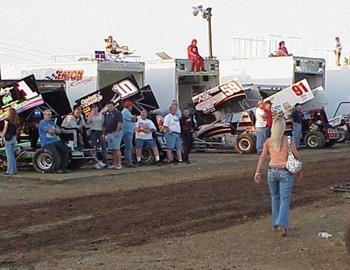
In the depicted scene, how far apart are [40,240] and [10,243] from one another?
381mm

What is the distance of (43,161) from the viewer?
1653 cm

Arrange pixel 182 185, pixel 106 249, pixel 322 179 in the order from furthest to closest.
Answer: pixel 322 179
pixel 182 185
pixel 106 249

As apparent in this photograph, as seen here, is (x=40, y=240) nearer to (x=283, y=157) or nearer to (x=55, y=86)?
(x=283, y=157)

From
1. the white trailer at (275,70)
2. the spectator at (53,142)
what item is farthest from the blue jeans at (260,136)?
the spectator at (53,142)

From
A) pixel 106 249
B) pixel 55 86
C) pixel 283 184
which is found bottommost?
pixel 106 249

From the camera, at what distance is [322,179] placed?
15578 mm

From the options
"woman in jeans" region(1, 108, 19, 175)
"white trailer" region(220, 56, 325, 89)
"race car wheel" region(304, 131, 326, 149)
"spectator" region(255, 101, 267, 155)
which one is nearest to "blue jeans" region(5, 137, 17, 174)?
"woman in jeans" region(1, 108, 19, 175)

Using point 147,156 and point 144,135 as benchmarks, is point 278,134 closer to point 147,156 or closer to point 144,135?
point 144,135

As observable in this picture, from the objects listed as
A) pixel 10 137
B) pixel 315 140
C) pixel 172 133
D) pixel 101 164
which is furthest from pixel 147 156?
pixel 315 140

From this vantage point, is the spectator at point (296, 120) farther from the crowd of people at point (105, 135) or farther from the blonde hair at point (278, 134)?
the blonde hair at point (278, 134)

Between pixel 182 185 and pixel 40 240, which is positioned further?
pixel 182 185

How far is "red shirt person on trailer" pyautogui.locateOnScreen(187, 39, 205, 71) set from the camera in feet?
82.1

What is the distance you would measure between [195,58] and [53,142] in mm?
9706

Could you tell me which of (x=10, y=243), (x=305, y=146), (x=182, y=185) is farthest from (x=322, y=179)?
(x=305, y=146)
